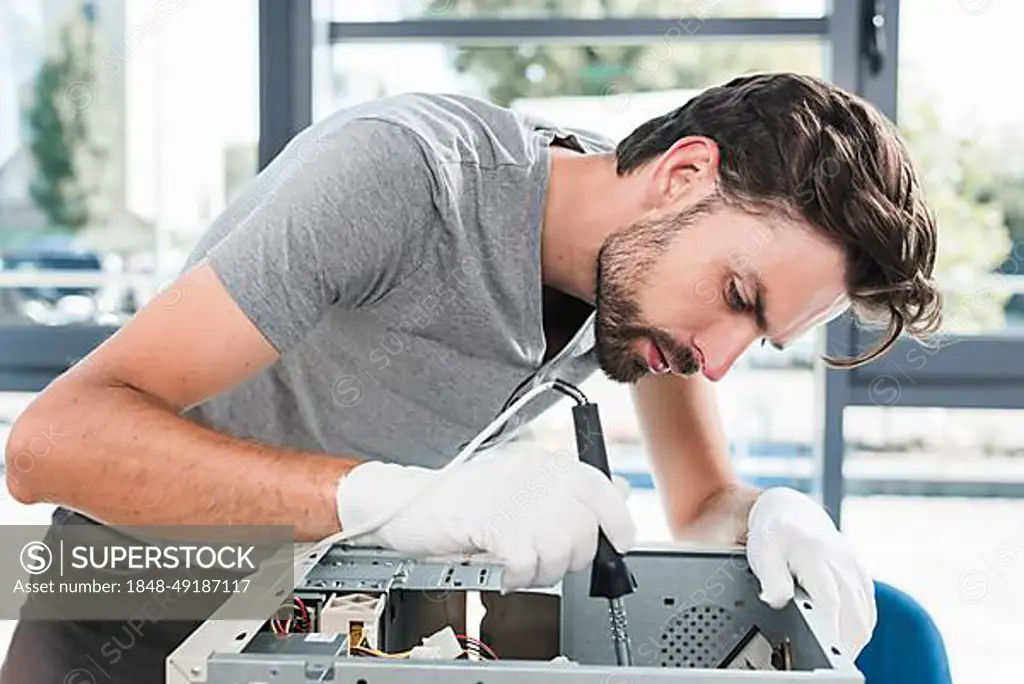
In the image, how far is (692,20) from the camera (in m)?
2.17

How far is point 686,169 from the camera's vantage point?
44.5 inches

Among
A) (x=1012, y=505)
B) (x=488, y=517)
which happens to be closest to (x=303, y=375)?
(x=488, y=517)

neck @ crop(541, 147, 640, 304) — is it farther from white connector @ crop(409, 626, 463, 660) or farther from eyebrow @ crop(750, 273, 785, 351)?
white connector @ crop(409, 626, 463, 660)

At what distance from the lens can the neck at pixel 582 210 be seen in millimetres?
1146

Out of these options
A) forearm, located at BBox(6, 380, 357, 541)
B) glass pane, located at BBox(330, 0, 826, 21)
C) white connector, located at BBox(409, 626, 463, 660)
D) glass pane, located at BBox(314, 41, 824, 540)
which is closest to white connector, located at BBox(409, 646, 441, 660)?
white connector, located at BBox(409, 626, 463, 660)

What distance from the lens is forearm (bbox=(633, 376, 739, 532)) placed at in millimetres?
1331

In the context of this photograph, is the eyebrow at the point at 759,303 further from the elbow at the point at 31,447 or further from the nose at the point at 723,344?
the elbow at the point at 31,447

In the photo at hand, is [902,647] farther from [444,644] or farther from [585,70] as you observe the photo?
[585,70]

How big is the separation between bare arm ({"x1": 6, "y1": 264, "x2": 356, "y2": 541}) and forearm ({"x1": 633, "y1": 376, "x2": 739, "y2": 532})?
20.9 inches

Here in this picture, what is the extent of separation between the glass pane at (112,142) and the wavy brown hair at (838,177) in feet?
4.34

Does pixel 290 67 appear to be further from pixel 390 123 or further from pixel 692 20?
pixel 390 123

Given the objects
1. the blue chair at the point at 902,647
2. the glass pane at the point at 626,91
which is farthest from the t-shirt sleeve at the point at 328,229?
the glass pane at the point at 626,91

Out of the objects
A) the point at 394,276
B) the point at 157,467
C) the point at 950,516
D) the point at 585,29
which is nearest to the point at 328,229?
the point at 394,276

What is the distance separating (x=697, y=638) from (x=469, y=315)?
0.36 m
